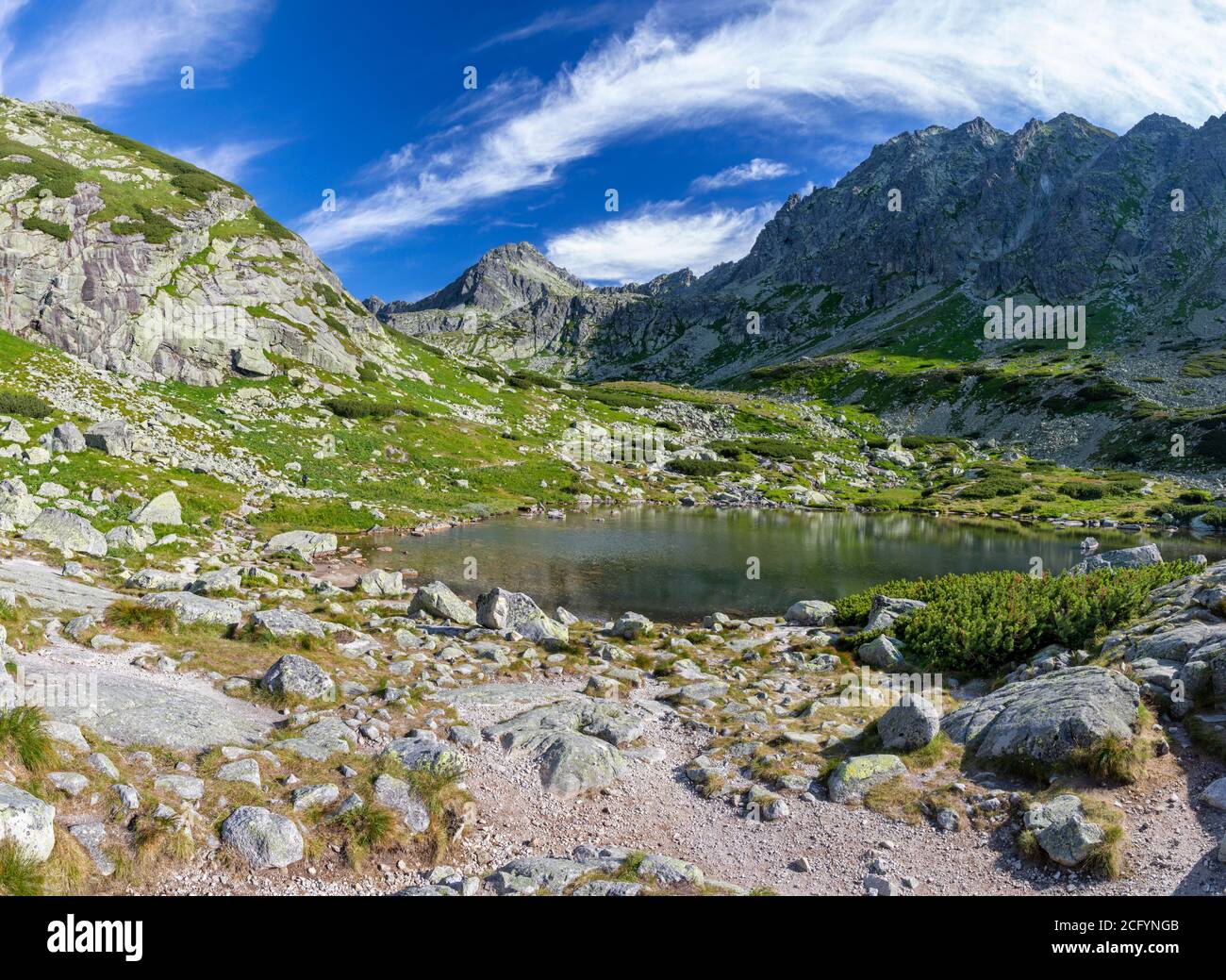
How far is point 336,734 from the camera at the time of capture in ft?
37.2

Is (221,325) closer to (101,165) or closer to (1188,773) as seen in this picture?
(101,165)

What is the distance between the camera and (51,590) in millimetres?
16281

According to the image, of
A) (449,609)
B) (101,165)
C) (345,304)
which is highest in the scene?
(101,165)

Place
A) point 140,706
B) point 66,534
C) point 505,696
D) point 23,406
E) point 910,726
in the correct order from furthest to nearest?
point 23,406 < point 66,534 < point 505,696 < point 910,726 < point 140,706

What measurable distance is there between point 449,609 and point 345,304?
3304 inches

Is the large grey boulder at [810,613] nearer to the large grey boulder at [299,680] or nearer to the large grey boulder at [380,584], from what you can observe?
the large grey boulder at [380,584]

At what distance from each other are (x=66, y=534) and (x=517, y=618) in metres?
17.2

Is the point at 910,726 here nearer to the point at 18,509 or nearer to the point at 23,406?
the point at 18,509

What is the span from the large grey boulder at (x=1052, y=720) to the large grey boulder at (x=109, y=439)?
45.3 m

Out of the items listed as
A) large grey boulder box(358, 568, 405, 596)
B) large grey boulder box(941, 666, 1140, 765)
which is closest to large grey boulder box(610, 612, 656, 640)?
large grey boulder box(358, 568, 405, 596)

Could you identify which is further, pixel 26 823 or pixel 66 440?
pixel 66 440

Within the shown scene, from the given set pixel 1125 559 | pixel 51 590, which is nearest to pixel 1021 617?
pixel 1125 559

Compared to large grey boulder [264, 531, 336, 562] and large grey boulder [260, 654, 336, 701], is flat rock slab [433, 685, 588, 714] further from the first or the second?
large grey boulder [264, 531, 336, 562]

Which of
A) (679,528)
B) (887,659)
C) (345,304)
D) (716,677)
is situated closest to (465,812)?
(716,677)
